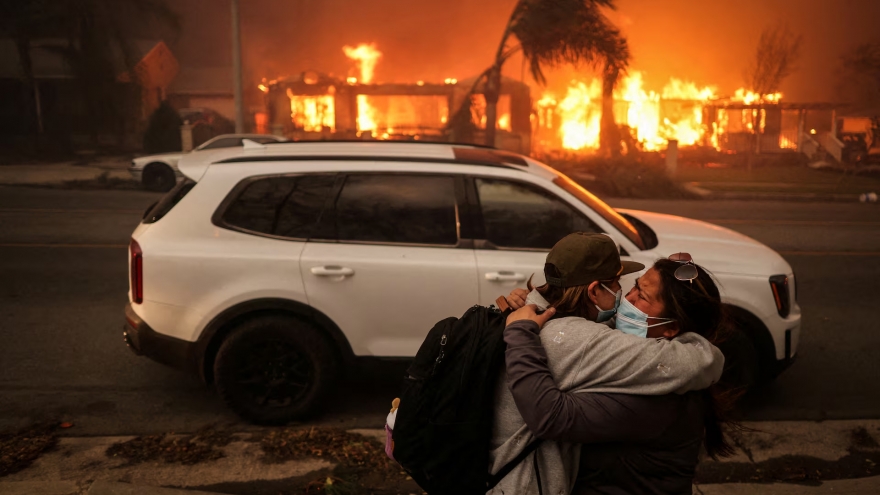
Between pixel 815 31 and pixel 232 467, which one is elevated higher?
pixel 815 31

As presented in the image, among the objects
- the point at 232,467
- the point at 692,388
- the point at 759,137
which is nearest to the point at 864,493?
the point at 692,388

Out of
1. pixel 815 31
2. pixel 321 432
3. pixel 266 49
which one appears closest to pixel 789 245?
pixel 321 432

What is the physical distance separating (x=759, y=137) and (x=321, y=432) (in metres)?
30.4

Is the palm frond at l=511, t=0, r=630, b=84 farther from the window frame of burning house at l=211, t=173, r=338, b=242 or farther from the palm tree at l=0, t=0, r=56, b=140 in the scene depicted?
the window frame of burning house at l=211, t=173, r=338, b=242

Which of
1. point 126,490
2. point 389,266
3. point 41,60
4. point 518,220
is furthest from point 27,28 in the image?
point 126,490

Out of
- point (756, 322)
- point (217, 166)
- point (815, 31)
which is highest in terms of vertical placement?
point (815, 31)

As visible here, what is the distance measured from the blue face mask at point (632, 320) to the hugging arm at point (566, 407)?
210mm

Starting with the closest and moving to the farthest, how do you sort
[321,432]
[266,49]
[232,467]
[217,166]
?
[232,467] → [321,432] → [217,166] → [266,49]

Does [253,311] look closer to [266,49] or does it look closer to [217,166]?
[217,166]

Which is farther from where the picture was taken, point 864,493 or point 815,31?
point 815,31

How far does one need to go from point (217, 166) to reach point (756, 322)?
3633 millimetres

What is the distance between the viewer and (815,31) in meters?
56.8

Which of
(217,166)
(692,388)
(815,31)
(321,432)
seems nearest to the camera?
(692,388)

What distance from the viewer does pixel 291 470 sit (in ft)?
15.0
